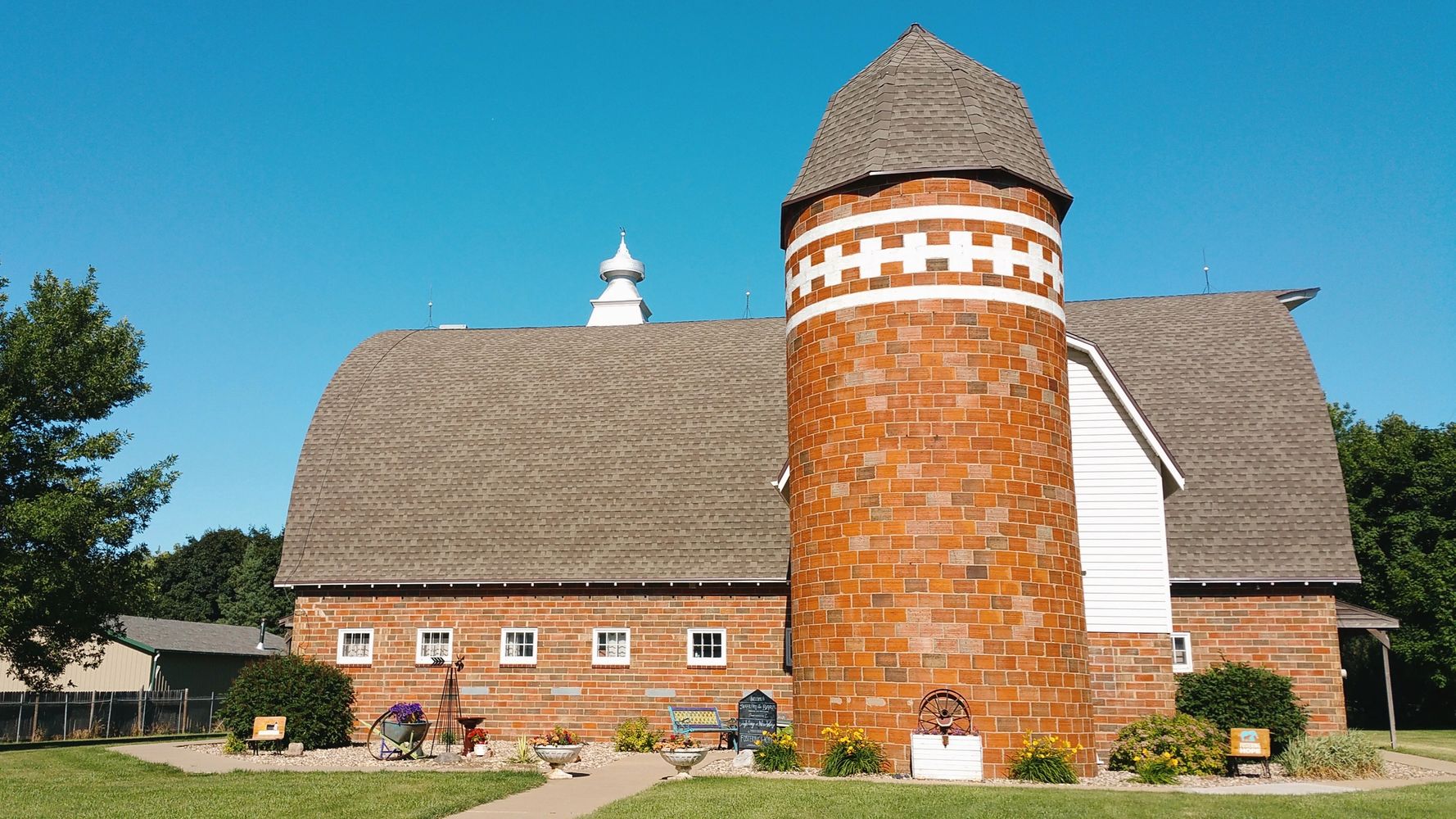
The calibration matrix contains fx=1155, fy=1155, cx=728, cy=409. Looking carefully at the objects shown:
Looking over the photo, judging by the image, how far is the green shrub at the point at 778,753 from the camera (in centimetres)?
1603

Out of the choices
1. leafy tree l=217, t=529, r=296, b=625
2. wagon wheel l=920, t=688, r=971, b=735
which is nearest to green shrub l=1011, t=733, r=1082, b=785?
wagon wheel l=920, t=688, r=971, b=735

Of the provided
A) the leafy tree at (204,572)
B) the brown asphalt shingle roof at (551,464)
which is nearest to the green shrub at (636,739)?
the brown asphalt shingle roof at (551,464)

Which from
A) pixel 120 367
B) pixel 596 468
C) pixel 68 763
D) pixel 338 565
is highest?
pixel 120 367

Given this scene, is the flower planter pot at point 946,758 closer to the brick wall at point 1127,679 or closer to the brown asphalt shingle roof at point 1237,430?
the brick wall at point 1127,679

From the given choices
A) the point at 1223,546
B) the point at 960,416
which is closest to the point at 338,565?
the point at 960,416

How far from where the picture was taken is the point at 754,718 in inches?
766

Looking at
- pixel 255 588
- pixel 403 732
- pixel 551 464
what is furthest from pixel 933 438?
pixel 255 588

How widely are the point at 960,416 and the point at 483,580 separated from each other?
12.6 meters

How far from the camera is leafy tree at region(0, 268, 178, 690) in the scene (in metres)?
24.8

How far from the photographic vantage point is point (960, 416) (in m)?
15.7

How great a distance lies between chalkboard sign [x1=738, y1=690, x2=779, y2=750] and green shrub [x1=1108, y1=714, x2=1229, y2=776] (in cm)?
554

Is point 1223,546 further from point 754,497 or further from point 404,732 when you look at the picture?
point 404,732

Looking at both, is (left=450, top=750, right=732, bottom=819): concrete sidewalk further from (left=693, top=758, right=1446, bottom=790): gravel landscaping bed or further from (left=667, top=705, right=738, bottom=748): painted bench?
(left=667, top=705, right=738, bottom=748): painted bench

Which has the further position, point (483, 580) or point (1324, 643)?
point (483, 580)
